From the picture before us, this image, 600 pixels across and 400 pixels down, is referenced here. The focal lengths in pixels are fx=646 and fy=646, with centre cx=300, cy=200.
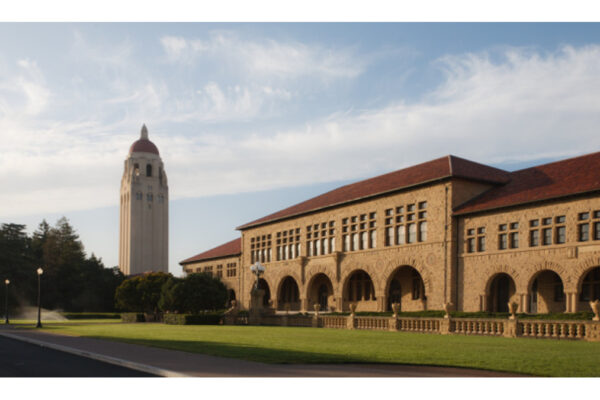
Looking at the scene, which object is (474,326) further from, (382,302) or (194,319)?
(194,319)

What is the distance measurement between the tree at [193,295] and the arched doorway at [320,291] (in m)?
8.22

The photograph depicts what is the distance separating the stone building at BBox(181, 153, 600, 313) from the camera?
36.5 meters

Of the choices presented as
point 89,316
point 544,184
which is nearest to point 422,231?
point 544,184

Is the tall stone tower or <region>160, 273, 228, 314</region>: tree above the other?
the tall stone tower

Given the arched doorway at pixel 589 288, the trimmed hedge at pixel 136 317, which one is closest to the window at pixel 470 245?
the arched doorway at pixel 589 288

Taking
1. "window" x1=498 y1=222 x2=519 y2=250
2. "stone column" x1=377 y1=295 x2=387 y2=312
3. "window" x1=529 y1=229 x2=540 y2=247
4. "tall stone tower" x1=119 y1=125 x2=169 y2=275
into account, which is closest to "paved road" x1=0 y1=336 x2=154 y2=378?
"window" x1=529 y1=229 x2=540 y2=247

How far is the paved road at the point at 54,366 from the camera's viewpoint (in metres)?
13.4

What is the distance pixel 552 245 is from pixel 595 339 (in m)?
12.8

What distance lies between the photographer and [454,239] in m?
42.8

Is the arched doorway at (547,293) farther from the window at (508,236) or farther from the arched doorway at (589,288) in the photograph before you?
the window at (508,236)

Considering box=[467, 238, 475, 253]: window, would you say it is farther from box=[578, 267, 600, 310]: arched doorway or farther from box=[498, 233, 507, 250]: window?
box=[578, 267, 600, 310]: arched doorway

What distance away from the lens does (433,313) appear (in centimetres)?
3878

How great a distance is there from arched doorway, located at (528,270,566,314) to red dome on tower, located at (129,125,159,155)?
97984mm

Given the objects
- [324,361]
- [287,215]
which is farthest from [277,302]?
[324,361]
